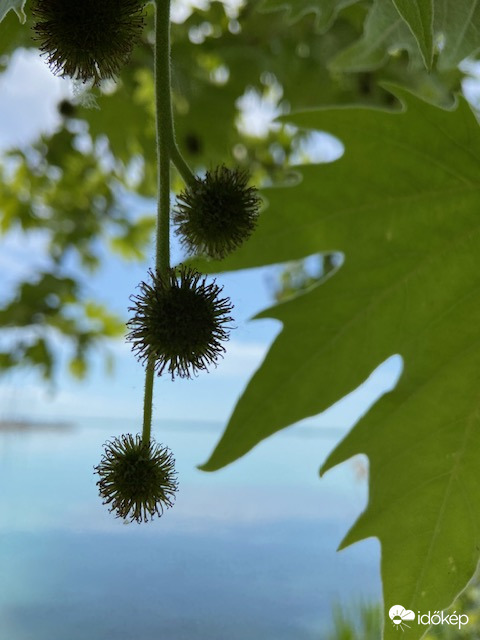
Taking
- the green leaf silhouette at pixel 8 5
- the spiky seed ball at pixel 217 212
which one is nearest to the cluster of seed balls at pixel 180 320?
the spiky seed ball at pixel 217 212

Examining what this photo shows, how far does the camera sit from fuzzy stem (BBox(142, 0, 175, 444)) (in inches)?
22.3

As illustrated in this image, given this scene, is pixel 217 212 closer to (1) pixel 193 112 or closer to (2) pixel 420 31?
(2) pixel 420 31

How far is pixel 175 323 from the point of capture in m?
0.61

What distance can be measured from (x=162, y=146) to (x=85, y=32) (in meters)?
0.11

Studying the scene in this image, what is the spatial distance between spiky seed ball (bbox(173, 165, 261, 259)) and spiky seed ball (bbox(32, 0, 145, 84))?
117 millimetres

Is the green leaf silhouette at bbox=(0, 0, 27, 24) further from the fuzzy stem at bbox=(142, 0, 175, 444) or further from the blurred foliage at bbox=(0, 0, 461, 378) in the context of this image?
the blurred foliage at bbox=(0, 0, 461, 378)

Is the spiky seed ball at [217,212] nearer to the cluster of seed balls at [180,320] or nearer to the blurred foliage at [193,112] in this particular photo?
the cluster of seed balls at [180,320]

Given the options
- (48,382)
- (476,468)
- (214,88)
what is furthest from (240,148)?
(476,468)

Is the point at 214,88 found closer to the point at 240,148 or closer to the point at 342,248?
the point at 240,148

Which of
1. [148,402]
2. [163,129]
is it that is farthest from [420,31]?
[148,402]

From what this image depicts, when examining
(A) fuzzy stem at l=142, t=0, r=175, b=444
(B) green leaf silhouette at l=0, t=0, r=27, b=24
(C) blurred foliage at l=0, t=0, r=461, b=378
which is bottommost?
(A) fuzzy stem at l=142, t=0, r=175, b=444

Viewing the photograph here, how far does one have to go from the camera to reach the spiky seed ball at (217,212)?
2.14ft

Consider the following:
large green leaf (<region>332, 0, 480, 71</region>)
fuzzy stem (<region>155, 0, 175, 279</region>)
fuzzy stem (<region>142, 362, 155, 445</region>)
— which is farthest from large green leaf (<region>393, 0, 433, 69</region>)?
fuzzy stem (<region>142, 362, 155, 445</region>)

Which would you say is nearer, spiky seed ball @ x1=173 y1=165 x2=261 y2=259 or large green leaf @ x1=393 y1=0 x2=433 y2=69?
large green leaf @ x1=393 y1=0 x2=433 y2=69
